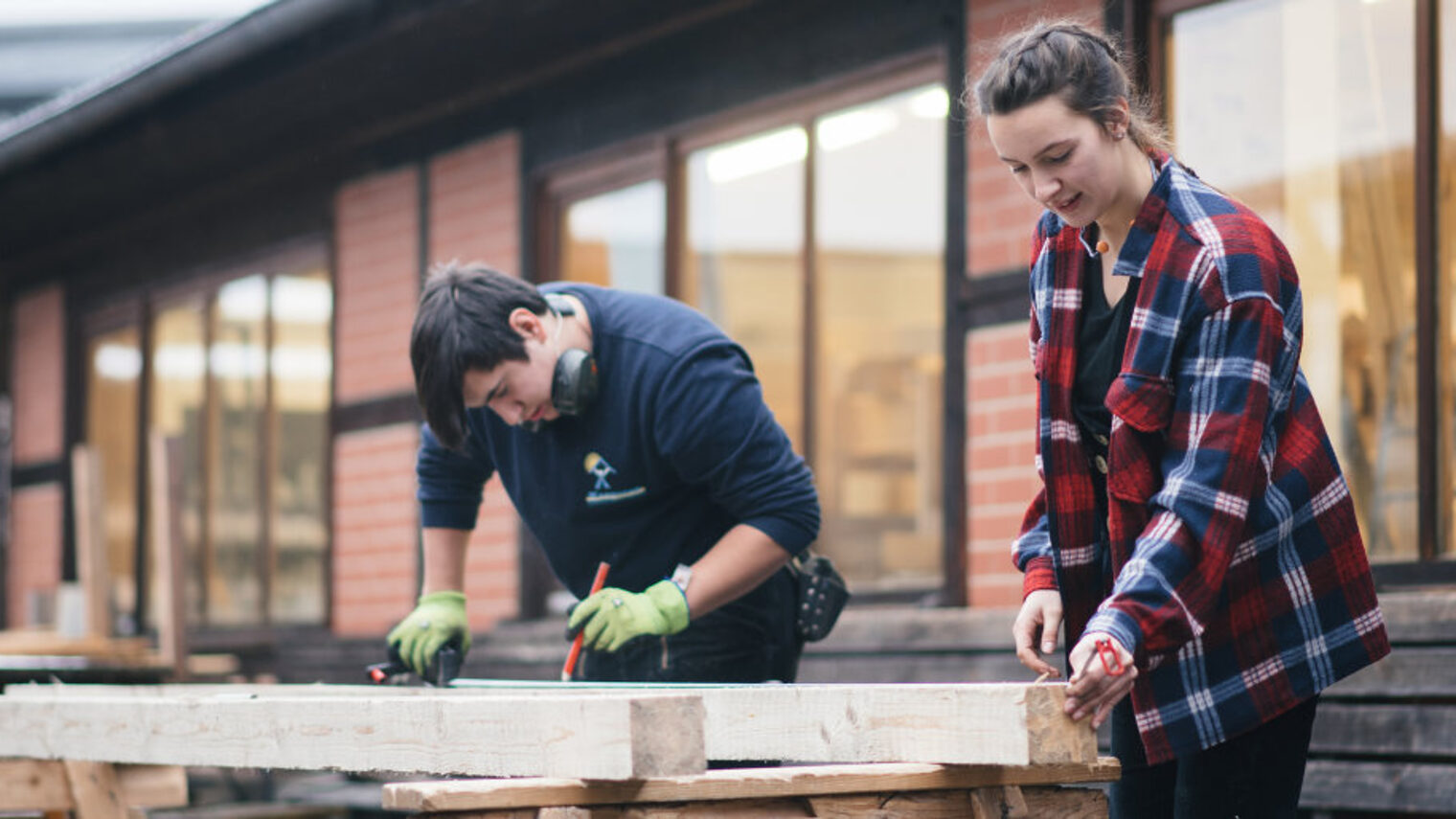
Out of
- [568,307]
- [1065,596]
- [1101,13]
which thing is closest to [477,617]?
[1101,13]

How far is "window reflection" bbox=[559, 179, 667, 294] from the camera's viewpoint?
6.98m

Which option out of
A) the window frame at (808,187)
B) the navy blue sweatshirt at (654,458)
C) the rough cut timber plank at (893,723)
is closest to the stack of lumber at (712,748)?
the rough cut timber plank at (893,723)

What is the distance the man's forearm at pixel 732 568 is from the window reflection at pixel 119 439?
7.42m

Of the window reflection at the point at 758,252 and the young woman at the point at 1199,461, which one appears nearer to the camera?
the young woman at the point at 1199,461

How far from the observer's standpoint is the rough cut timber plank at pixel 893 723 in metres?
2.21

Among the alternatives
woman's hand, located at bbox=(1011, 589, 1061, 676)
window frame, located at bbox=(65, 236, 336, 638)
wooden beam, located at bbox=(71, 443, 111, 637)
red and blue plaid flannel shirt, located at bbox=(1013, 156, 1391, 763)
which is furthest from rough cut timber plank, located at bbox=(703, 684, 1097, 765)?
window frame, located at bbox=(65, 236, 336, 638)

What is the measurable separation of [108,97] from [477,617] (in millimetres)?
2703

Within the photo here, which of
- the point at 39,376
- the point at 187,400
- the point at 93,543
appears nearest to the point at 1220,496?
the point at 93,543

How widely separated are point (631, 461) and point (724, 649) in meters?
0.38

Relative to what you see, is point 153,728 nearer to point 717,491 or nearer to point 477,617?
point 717,491

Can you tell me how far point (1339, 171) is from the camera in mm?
4781

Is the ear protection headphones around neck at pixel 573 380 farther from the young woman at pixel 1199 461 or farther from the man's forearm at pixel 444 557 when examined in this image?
the young woman at pixel 1199 461

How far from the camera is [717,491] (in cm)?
346

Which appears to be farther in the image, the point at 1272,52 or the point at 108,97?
the point at 108,97
